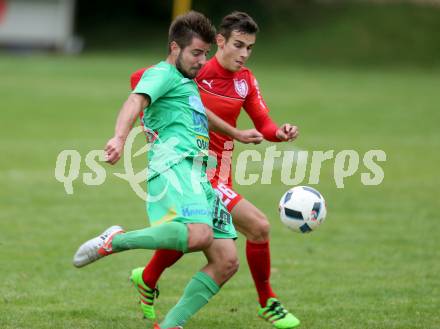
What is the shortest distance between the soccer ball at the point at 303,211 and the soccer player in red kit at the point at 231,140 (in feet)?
0.65

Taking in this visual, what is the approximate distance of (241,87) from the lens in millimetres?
6516

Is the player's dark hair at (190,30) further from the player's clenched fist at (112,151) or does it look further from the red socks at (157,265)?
the red socks at (157,265)

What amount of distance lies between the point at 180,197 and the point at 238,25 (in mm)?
1601

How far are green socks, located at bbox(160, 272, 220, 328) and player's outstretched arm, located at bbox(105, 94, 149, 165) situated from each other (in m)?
1.16

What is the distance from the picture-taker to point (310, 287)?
24.3 feet

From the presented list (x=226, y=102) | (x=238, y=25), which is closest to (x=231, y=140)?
(x=226, y=102)

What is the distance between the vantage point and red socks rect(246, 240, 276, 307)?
6.32 m

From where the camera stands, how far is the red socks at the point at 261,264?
20.7 feet

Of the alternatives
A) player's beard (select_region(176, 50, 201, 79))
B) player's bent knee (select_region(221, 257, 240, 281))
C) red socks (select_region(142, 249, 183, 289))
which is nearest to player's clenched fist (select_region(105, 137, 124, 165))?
player's beard (select_region(176, 50, 201, 79))

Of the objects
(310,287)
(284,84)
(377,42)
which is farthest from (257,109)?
(377,42)

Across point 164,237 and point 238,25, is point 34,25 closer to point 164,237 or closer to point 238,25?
point 238,25

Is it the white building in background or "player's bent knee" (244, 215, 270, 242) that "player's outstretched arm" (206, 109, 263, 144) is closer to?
"player's bent knee" (244, 215, 270, 242)

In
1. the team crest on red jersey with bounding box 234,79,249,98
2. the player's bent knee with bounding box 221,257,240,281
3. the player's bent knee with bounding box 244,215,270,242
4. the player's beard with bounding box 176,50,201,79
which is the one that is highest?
the player's beard with bounding box 176,50,201,79

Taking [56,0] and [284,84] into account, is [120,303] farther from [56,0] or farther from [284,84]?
[56,0]
